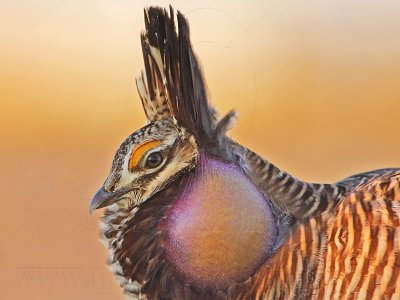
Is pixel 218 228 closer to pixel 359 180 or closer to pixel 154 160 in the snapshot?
pixel 154 160

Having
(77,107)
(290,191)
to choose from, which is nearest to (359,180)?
(290,191)

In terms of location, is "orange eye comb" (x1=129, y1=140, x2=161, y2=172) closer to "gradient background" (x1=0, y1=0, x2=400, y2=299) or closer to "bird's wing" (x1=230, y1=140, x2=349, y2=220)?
"bird's wing" (x1=230, y1=140, x2=349, y2=220)

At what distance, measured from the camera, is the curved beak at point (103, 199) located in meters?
1.18

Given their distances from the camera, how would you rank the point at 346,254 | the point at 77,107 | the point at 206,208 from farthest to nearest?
the point at 77,107 < the point at 206,208 < the point at 346,254

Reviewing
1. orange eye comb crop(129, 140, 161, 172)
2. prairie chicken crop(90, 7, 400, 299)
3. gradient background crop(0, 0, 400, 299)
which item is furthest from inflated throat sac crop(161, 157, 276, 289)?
gradient background crop(0, 0, 400, 299)

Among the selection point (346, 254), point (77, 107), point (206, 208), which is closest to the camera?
point (346, 254)

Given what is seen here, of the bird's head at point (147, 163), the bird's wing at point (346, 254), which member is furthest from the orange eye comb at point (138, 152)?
the bird's wing at point (346, 254)

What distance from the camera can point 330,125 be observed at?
204cm

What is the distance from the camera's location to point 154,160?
1204 millimetres

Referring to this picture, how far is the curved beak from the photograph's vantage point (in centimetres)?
118

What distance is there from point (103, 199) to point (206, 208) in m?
0.21

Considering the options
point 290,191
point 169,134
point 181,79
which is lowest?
point 290,191

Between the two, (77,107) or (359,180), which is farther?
(77,107)

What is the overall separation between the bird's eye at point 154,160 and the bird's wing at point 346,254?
0.30 metres
